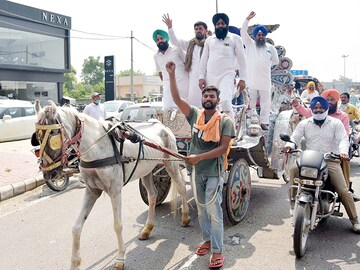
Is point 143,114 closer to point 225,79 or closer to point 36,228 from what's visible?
point 225,79

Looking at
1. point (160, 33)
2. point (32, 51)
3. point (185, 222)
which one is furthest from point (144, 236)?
point (32, 51)

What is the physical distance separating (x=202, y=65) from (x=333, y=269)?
360cm

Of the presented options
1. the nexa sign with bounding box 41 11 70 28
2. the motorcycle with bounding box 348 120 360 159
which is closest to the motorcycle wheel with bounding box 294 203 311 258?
the motorcycle with bounding box 348 120 360 159

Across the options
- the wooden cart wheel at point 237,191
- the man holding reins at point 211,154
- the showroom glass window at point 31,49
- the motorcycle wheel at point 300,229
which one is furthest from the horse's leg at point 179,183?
the showroom glass window at point 31,49

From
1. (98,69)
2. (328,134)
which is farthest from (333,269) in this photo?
(98,69)

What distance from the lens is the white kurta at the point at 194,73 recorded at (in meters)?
6.29

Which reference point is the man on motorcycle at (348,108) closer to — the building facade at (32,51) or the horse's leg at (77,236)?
the horse's leg at (77,236)

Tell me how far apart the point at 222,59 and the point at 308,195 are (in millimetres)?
2624

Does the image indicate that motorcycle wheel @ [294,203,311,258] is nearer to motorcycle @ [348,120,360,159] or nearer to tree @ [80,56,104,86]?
motorcycle @ [348,120,360,159]

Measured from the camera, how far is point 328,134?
476 cm

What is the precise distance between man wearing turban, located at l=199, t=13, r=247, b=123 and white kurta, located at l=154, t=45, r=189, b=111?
1.55 ft

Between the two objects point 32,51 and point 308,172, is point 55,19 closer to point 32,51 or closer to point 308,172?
point 32,51

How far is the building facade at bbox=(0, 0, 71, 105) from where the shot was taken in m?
25.0

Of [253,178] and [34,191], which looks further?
[253,178]
